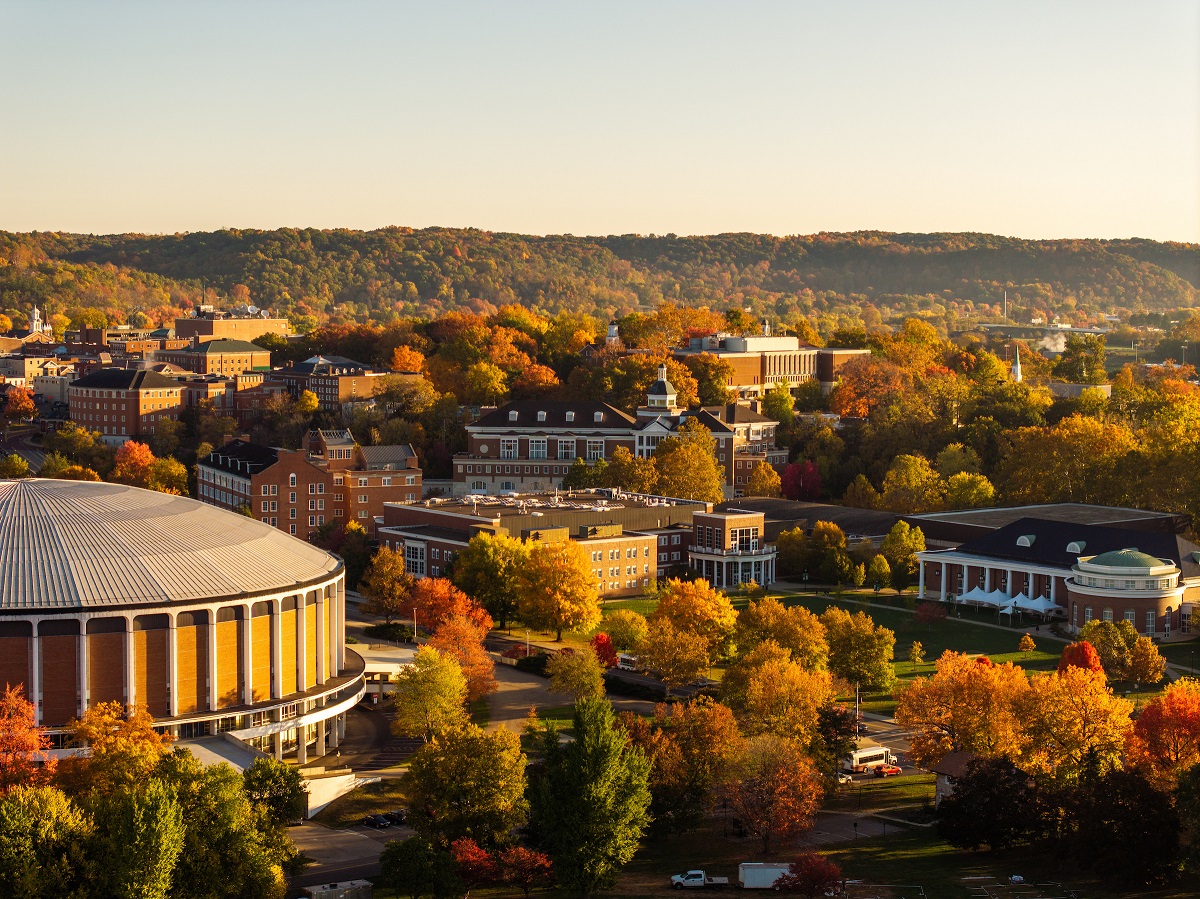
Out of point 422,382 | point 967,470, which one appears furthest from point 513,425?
point 967,470

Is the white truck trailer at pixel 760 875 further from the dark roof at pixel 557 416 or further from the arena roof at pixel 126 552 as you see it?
the dark roof at pixel 557 416

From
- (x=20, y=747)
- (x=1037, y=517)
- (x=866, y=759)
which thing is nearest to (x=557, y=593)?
(x=866, y=759)


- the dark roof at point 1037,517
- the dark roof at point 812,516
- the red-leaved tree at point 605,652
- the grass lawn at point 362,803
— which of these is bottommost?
the grass lawn at point 362,803

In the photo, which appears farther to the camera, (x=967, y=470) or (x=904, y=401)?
(x=904, y=401)

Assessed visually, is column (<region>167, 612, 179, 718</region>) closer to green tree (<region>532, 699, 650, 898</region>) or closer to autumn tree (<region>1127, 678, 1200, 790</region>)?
green tree (<region>532, 699, 650, 898</region>)

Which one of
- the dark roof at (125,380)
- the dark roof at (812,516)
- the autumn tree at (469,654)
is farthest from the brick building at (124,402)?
the autumn tree at (469,654)

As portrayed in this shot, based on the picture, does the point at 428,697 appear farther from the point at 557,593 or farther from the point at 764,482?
the point at 764,482

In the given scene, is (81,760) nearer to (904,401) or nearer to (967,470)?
(967,470)
